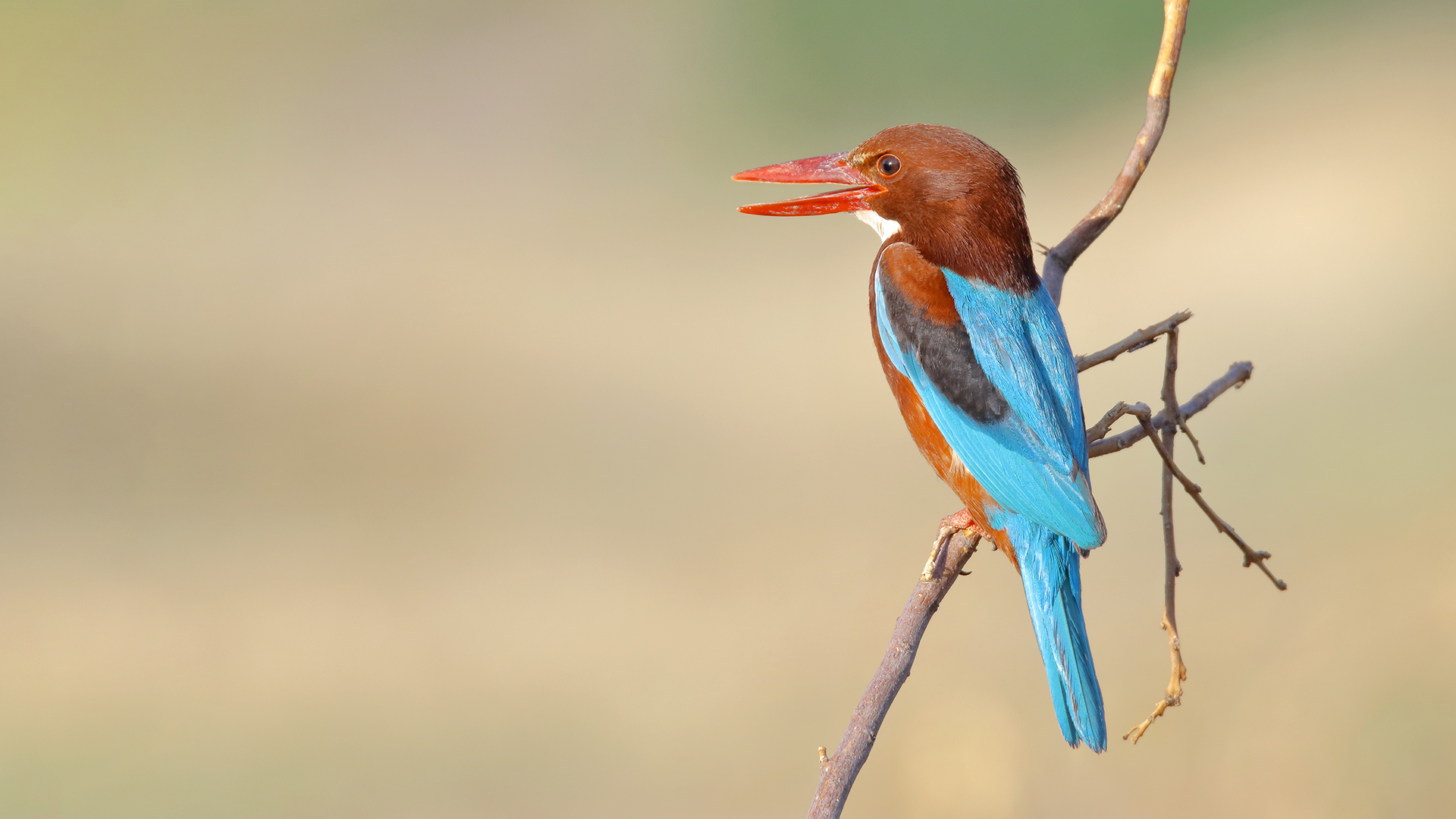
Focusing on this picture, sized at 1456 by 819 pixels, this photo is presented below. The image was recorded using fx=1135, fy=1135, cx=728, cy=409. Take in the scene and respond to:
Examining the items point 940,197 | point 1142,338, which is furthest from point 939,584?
point 940,197

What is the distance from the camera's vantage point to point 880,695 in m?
1.18

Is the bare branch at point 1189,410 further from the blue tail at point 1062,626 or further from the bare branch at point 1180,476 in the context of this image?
the blue tail at point 1062,626

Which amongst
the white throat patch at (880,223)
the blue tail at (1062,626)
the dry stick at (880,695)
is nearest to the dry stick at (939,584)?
the dry stick at (880,695)

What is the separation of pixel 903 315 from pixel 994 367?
0.13 meters

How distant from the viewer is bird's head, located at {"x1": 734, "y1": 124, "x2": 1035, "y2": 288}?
1437 millimetres

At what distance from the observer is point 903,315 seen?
→ 1425mm

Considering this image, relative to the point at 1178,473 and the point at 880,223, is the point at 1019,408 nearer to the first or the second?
the point at 1178,473

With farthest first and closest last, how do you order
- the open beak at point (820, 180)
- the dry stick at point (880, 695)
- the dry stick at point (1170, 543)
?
1. the open beak at point (820, 180)
2. the dry stick at point (1170, 543)
3. the dry stick at point (880, 695)

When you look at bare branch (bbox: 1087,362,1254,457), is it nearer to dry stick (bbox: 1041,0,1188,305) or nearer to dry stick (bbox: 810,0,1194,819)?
dry stick (bbox: 810,0,1194,819)

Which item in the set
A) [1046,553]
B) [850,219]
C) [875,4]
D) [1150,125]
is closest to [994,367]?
[1046,553]

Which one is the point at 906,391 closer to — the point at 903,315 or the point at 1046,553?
the point at 903,315

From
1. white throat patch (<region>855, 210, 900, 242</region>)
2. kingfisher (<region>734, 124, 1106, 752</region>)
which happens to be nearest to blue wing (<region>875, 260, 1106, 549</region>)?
kingfisher (<region>734, 124, 1106, 752</region>)

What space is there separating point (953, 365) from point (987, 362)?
0.14 ft

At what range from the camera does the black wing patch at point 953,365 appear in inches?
55.1
